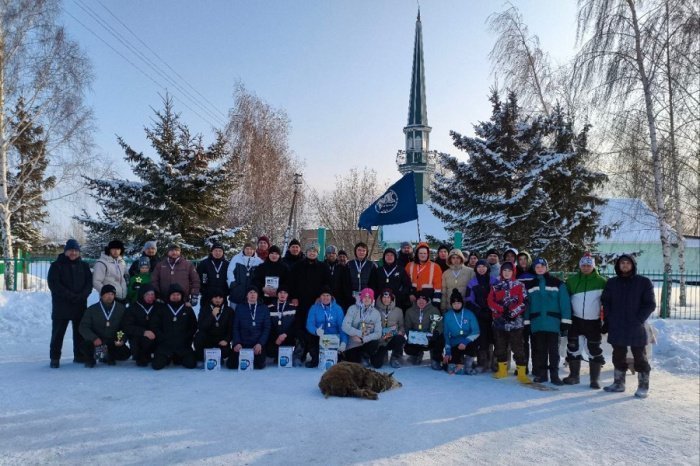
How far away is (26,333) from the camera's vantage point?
367 inches

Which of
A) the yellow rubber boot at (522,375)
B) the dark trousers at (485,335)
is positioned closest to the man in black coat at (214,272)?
the dark trousers at (485,335)

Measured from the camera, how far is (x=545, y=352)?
261 inches

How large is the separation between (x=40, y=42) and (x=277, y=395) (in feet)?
50.6

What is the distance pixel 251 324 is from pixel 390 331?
1992 mm

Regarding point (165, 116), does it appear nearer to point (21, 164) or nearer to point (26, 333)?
point (21, 164)

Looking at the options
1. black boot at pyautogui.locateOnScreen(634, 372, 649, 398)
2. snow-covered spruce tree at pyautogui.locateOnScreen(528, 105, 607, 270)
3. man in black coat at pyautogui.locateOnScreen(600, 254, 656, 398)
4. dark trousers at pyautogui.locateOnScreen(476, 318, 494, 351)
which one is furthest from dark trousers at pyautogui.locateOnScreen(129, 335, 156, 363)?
snow-covered spruce tree at pyautogui.locateOnScreen(528, 105, 607, 270)

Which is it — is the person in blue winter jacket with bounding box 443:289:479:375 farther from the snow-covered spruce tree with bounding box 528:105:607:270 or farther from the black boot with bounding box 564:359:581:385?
the snow-covered spruce tree with bounding box 528:105:607:270

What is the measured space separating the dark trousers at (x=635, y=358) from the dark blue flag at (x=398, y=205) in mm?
4510

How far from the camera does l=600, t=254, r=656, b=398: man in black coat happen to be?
604 cm

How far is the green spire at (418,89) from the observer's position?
37.2 metres

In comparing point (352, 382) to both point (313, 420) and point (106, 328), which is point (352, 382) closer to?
point (313, 420)

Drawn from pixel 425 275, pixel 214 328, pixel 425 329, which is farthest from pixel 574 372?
pixel 214 328

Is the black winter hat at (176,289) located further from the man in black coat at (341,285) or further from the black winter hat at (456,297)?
the black winter hat at (456,297)

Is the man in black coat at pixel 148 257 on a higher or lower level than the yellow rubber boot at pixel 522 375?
higher
